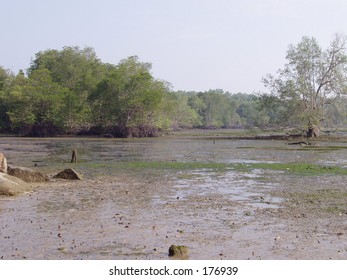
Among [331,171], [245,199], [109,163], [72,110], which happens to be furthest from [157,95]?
[245,199]

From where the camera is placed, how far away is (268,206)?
12.9m

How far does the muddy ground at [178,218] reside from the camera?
8.48m

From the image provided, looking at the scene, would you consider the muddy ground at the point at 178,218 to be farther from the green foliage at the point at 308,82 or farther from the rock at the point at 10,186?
the green foliage at the point at 308,82

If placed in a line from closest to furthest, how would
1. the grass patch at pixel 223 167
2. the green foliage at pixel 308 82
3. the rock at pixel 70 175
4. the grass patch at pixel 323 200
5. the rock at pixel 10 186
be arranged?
the grass patch at pixel 323 200
the rock at pixel 10 186
the rock at pixel 70 175
the grass patch at pixel 223 167
the green foliage at pixel 308 82

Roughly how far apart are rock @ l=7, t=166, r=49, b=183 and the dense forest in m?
39.2

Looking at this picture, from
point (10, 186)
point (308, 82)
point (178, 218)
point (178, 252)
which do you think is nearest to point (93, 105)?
point (308, 82)

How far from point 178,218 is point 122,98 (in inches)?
2197

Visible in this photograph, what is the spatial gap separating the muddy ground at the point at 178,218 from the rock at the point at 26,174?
54cm

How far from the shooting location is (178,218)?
11242 mm

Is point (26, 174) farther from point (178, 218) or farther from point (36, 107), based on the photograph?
point (36, 107)

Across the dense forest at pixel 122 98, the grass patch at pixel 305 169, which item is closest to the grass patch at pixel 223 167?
the grass patch at pixel 305 169

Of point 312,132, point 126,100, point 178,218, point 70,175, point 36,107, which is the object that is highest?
point 126,100

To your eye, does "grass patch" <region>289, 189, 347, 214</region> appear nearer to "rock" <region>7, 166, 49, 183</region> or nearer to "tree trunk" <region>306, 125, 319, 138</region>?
"rock" <region>7, 166, 49, 183</region>
